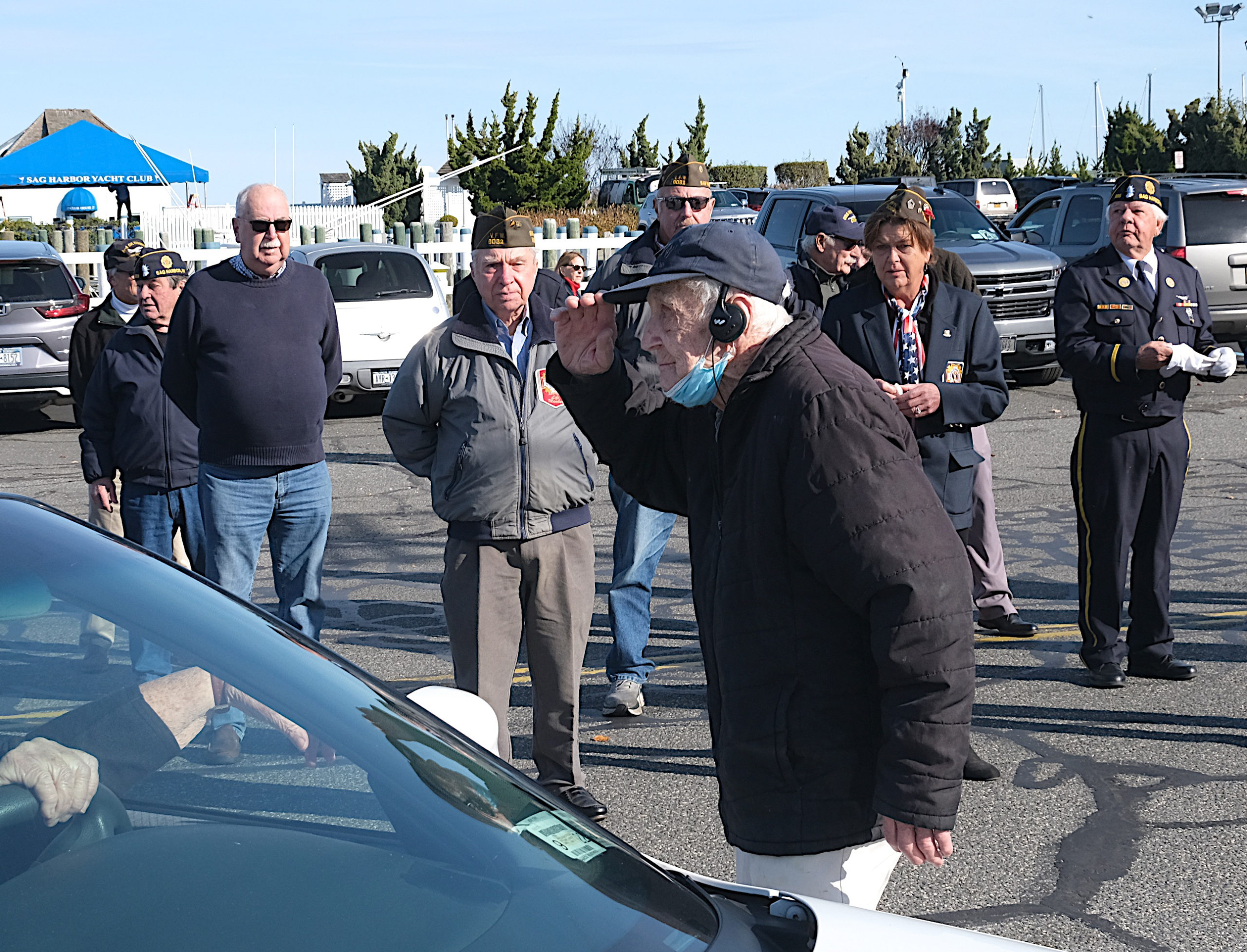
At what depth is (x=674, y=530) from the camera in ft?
29.9

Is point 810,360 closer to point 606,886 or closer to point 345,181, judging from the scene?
point 606,886

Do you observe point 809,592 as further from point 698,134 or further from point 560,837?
point 698,134

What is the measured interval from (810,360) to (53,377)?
41.7ft

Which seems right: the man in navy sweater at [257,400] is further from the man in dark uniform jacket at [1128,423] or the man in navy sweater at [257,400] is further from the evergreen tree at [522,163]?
the evergreen tree at [522,163]

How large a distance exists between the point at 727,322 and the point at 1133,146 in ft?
143

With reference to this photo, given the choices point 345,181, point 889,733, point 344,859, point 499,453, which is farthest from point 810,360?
point 345,181

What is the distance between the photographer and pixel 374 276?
48.1ft

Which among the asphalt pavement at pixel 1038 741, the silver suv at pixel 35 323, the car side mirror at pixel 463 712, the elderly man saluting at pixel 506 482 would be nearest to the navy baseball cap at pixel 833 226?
the asphalt pavement at pixel 1038 741

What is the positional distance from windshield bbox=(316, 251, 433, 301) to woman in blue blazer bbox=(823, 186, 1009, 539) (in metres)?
10.1

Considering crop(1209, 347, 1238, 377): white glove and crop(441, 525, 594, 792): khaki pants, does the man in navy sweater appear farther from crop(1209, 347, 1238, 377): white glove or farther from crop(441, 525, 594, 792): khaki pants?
crop(1209, 347, 1238, 377): white glove

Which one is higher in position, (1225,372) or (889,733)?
(1225,372)

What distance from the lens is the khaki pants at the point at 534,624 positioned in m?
4.51

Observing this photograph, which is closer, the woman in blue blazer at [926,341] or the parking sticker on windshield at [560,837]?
the parking sticker on windshield at [560,837]

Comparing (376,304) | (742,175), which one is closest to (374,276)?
(376,304)
